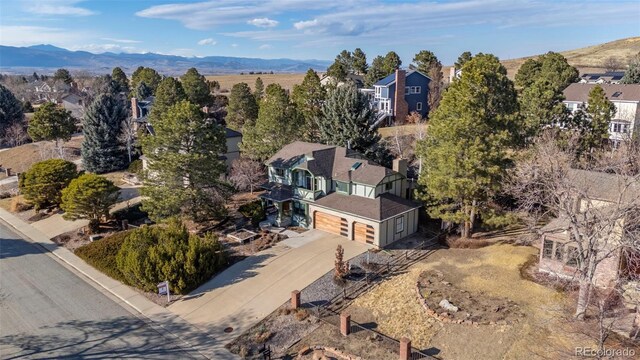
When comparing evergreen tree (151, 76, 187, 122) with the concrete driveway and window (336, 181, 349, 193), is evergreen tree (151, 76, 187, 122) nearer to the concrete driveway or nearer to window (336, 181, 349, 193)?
window (336, 181, 349, 193)

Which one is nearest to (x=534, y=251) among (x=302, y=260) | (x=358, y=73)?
(x=302, y=260)

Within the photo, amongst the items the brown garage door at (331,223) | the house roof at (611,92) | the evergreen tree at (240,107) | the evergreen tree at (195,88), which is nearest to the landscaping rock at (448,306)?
the brown garage door at (331,223)

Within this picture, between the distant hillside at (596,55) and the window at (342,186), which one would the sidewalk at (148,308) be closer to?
the window at (342,186)

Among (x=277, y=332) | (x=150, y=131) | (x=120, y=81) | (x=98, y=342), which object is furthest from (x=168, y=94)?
(x=120, y=81)

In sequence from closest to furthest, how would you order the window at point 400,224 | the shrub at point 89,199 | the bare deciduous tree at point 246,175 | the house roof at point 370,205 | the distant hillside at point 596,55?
the house roof at point 370,205 < the window at point 400,224 < the shrub at point 89,199 < the bare deciduous tree at point 246,175 < the distant hillside at point 596,55

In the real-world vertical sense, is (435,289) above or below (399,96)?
below

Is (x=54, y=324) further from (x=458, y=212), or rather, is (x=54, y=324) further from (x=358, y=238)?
(x=458, y=212)
